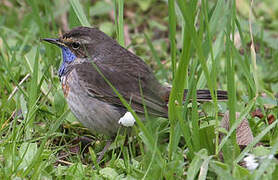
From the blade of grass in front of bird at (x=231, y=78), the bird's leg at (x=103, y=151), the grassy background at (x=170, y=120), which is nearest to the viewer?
the grassy background at (x=170, y=120)

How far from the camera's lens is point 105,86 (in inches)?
212

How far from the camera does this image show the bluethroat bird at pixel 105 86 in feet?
17.1

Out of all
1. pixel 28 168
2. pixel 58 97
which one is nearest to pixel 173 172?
pixel 28 168

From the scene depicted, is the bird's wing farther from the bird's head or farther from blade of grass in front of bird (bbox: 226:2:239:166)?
blade of grass in front of bird (bbox: 226:2:239:166)

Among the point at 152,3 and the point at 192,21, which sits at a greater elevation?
the point at 152,3

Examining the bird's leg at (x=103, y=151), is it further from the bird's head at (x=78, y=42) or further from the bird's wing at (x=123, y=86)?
the bird's head at (x=78, y=42)

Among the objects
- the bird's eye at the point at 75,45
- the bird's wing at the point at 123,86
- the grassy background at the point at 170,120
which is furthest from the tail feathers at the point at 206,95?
the bird's eye at the point at 75,45

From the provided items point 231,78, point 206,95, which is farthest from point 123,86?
point 231,78

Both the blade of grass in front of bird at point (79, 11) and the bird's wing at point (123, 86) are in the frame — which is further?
the blade of grass in front of bird at point (79, 11)

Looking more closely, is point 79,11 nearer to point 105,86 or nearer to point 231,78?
point 105,86

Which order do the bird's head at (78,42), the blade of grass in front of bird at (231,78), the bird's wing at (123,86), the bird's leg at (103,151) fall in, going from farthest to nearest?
the bird's head at (78,42) < the bird's wing at (123,86) < the bird's leg at (103,151) < the blade of grass in front of bird at (231,78)

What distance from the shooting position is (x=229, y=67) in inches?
166

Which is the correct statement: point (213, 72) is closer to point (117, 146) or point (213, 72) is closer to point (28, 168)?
point (117, 146)

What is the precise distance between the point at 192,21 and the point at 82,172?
145 centimetres
